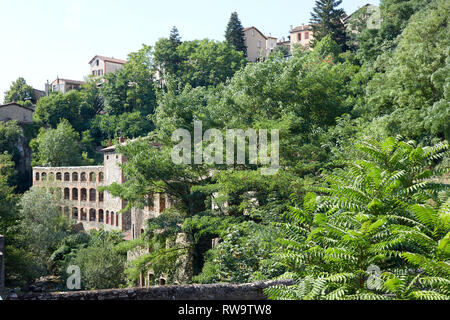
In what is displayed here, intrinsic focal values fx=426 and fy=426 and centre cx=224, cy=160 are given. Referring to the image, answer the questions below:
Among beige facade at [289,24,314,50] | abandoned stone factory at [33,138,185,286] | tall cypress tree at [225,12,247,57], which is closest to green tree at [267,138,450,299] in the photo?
abandoned stone factory at [33,138,185,286]

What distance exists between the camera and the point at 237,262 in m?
15.1

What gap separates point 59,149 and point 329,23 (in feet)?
141

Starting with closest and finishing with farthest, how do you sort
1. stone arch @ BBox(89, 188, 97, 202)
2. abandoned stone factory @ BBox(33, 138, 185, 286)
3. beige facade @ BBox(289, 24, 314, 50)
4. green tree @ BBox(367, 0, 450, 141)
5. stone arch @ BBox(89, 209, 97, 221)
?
green tree @ BBox(367, 0, 450, 141) < abandoned stone factory @ BBox(33, 138, 185, 286) < stone arch @ BBox(89, 188, 97, 202) < stone arch @ BBox(89, 209, 97, 221) < beige facade @ BBox(289, 24, 314, 50)

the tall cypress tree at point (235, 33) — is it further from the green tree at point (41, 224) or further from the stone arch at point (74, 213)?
the green tree at point (41, 224)

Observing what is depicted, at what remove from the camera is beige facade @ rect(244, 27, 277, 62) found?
86.6 meters

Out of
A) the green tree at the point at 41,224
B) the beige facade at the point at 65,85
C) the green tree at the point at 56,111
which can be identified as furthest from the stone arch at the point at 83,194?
the beige facade at the point at 65,85

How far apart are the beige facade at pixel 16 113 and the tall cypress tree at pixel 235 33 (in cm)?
3752

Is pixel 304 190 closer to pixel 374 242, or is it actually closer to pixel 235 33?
pixel 374 242

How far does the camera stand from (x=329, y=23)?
57.4 metres

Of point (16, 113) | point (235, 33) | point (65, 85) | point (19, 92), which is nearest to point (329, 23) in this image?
point (235, 33)

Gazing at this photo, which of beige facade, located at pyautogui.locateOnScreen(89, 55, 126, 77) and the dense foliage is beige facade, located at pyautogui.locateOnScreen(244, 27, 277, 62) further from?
the dense foliage

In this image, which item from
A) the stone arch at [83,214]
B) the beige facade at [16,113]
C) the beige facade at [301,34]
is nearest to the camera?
the stone arch at [83,214]

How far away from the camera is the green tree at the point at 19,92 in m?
88.0

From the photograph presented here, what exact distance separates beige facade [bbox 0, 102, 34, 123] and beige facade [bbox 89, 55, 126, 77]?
68.8ft
